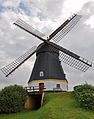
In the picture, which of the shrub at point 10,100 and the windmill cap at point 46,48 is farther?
the windmill cap at point 46,48

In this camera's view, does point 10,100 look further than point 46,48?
No

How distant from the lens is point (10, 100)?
17344mm

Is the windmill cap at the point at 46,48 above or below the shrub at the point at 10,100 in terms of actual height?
above

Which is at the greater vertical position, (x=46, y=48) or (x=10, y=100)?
(x=46, y=48)

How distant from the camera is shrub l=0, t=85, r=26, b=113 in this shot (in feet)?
56.5

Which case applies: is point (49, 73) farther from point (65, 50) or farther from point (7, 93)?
point (7, 93)

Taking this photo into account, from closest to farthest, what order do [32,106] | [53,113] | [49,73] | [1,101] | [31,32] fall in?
[53,113], [1,101], [32,106], [49,73], [31,32]

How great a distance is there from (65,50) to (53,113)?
14071 mm

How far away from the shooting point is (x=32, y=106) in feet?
71.4

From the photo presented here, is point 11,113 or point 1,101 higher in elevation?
point 1,101

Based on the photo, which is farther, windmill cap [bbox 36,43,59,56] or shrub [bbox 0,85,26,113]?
windmill cap [bbox 36,43,59,56]

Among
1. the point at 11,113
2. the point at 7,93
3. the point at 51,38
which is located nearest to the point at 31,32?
the point at 51,38

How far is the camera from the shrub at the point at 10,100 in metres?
17.2

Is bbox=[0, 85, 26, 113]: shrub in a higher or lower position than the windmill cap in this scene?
lower
